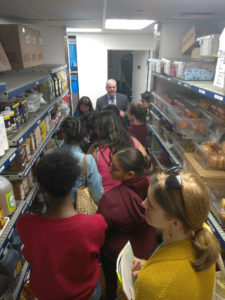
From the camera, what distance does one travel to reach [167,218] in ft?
3.23

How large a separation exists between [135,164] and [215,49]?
1.51m

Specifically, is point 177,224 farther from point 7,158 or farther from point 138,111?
point 138,111

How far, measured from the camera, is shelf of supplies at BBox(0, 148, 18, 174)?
1354 mm

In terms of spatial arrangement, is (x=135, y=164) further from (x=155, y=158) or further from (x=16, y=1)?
(x=155, y=158)

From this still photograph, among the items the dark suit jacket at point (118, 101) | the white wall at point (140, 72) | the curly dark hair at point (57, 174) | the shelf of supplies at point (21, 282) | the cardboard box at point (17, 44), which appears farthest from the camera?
the white wall at point (140, 72)

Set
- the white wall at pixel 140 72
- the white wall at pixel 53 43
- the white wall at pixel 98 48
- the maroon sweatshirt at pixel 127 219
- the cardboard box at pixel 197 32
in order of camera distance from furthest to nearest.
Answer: the white wall at pixel 140 72
the white wall at pixel 98 48
the white wall at pixel 53 43
the cardboard box at pixel 197 32
the maroon sweatshirt at pixel 127 219

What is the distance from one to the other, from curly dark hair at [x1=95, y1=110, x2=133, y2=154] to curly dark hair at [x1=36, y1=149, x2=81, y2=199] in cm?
115

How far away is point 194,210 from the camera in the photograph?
3.00ft

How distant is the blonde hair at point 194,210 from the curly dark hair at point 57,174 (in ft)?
1.58

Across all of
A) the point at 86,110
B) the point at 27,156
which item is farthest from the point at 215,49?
the point at 86,110

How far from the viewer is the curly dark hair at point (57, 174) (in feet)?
3.74

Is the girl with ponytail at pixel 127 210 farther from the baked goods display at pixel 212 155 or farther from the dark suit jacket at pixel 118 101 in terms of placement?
the dark suit jacket at pixel 118 101

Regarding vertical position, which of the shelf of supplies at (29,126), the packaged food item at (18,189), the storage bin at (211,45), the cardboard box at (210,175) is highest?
the storage bin at (211,45)

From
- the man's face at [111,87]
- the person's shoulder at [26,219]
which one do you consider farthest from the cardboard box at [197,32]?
the person's shoulder at [26,219]
